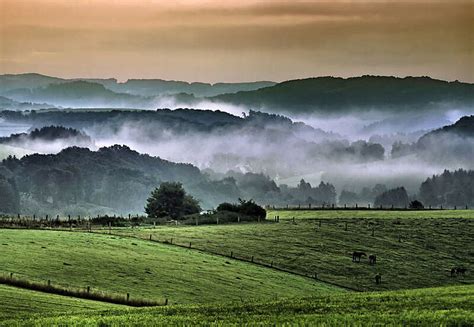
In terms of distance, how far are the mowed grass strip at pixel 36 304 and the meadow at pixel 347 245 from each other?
45.9 m

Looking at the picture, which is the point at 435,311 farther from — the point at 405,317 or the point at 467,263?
the point at 467,263

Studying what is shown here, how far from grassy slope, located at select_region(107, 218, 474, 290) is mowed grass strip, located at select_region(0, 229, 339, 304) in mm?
8867

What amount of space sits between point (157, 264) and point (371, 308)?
46832mm

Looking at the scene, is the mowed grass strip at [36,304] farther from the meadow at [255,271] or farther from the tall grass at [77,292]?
the tall grass at [77,292]

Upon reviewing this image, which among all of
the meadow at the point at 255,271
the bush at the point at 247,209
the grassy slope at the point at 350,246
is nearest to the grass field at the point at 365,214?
the meadow at the point at 255,271

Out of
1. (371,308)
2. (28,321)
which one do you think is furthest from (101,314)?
(371,308)

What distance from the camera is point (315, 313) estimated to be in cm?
4766

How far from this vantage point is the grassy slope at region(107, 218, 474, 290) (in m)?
114

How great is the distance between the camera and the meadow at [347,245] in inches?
4459

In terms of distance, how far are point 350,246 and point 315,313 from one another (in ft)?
284

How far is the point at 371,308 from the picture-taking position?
4941 cm

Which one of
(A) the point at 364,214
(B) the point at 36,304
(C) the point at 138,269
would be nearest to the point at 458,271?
(C) the point at 138,269

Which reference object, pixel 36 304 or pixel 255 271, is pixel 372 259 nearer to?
pixel 255 271

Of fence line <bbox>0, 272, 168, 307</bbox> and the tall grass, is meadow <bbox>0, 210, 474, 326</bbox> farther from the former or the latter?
the tall grass
